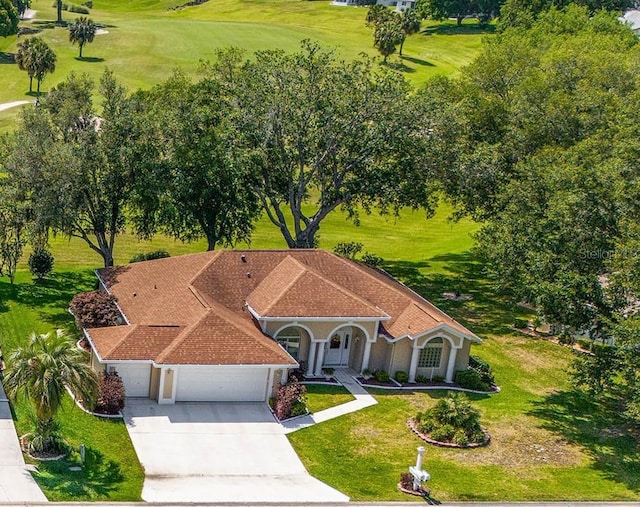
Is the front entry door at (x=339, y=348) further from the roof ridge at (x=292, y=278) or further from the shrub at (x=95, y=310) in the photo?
the shrub at (x=95, y=310)

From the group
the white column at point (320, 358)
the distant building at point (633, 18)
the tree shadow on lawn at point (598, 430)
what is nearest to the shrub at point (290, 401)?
the white column at point (320, 358)

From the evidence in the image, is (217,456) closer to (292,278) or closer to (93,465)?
(93,465)

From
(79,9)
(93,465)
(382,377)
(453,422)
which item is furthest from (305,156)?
(79,9)

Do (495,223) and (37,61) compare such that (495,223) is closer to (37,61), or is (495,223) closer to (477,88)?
(477,88)

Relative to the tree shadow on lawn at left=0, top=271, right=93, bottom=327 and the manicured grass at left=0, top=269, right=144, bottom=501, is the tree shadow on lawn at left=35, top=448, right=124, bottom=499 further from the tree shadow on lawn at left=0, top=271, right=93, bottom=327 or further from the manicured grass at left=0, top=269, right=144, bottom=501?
the tree shadow on lawn at left=0, top=271, right=93, bottom=327

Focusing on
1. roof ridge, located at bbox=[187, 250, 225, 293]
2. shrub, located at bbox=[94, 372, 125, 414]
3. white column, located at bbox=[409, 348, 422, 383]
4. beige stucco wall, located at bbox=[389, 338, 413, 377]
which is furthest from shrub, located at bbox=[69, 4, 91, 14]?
shrub, located at bbox=[94, 372, 125, 414]

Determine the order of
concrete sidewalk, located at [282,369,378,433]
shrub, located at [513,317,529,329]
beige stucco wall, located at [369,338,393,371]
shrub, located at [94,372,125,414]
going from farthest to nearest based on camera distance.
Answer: shrub, located at [513,317,529,329] → beige stucco wall, located at [369,338,393,371] → concrete sidewalk, located at [282,369,378,433] → shrub, located at [94,372,125,414]
